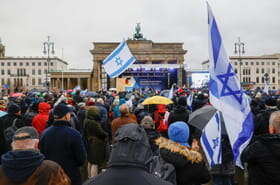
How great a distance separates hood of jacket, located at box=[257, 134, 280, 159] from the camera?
355cm

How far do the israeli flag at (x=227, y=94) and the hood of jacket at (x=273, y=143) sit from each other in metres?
0.90

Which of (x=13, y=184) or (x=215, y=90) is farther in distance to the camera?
(x=215, y=90)

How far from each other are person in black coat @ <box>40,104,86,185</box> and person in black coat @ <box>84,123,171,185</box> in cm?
254

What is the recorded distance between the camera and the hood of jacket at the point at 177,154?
3.49m

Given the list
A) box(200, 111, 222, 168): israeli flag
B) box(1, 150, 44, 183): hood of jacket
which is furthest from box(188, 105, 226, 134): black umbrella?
box(1, 150, 44, 183): hood of jacket

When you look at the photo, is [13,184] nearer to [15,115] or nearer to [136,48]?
[15,115]

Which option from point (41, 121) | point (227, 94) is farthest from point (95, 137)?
point (227, 94)

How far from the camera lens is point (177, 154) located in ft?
11.5

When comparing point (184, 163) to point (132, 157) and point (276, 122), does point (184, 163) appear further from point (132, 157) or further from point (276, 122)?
point (132, 157)

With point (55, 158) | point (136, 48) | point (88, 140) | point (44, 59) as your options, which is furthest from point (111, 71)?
point (44, 59)

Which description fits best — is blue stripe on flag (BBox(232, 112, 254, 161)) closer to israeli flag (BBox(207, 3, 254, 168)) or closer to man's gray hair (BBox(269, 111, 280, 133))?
israeli flag (BBox(207, 3, 254, 168))

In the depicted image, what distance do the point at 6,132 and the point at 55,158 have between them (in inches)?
60.9

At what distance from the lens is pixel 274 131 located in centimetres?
375

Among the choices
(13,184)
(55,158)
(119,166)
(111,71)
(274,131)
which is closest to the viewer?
(119,166)
